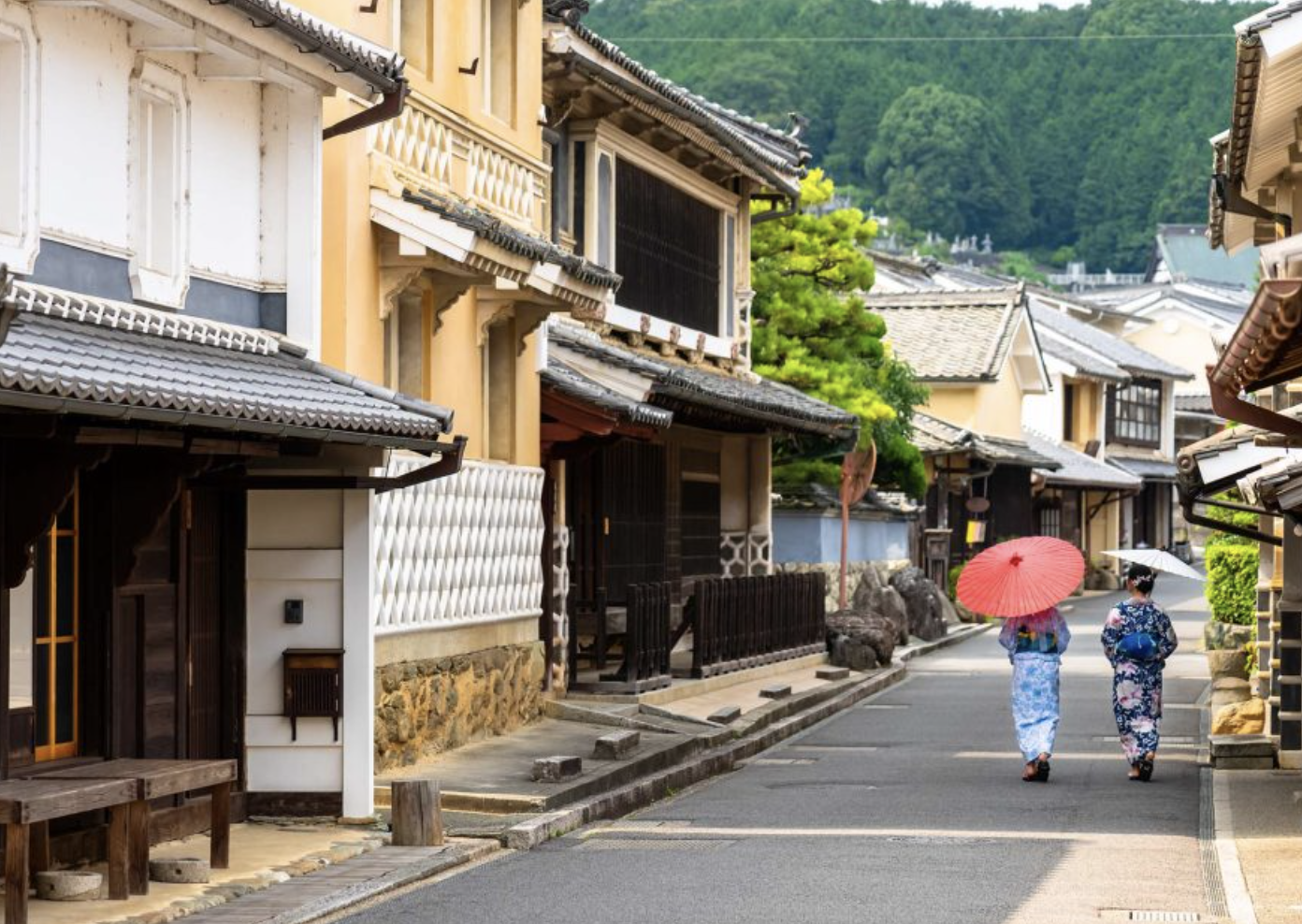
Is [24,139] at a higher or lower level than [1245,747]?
higher

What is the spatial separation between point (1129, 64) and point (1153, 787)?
110 metres

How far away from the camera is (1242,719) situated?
20.3 m

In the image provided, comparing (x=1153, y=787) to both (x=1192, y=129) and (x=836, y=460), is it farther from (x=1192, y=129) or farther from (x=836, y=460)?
(x=1192, y=129)

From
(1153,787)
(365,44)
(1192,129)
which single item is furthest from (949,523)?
(1192,129)

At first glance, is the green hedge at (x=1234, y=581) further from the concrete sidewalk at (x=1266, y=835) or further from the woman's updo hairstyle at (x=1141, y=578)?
the concrete sidewalk at (x=1266, y=835)

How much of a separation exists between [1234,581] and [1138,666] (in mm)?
13562

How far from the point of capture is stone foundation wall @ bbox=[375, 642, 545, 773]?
16578mm

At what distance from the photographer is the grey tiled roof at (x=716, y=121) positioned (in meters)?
23.3

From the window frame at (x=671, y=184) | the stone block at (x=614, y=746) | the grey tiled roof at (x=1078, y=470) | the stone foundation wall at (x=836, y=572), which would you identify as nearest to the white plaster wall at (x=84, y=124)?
the stone block at (x=614, y=746)

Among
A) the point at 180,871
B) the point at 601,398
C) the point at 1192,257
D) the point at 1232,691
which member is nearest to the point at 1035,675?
the point at 1232,691

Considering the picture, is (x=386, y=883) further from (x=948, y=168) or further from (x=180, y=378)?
(x=948, y=168)

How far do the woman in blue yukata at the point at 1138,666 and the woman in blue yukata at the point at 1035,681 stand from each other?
53cm

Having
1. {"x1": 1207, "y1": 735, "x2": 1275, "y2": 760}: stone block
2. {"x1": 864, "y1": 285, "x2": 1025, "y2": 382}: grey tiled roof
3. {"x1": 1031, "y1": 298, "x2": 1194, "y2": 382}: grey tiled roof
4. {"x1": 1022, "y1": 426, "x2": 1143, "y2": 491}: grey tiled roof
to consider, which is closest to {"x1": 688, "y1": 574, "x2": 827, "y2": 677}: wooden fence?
{"x1": 1207, "y1": 735, "x2": 1275, "y2": 760}: stone block

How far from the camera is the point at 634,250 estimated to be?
2798 cm
